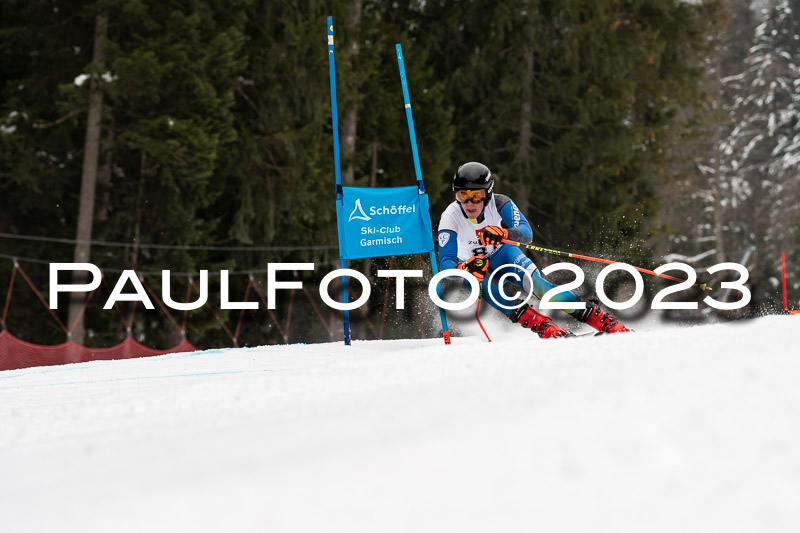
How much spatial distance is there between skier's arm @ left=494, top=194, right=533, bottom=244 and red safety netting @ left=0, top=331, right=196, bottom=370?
7.48 meters

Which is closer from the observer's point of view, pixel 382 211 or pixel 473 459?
pixel 473 459

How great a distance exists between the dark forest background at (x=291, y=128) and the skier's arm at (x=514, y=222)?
4.08 meters

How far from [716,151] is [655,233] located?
12.1 metres

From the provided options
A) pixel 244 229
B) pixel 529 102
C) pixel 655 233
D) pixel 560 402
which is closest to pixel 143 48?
pixel 244 229

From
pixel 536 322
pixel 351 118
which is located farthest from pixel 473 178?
pixel 351 118

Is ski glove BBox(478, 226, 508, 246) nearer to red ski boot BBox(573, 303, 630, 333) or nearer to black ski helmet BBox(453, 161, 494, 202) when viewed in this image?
black ski helmet BBox(453, 161, 494, 202)

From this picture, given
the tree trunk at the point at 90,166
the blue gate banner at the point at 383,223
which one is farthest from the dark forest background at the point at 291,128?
the blue gate banner at the point at 383,223

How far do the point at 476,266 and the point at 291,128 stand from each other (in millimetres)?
11316

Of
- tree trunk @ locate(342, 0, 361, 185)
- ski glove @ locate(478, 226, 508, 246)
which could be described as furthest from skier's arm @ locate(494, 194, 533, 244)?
tree trunk @ locate(342, 0, 361, 185)

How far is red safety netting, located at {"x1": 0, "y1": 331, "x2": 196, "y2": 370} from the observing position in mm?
11840

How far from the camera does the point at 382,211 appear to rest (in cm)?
823

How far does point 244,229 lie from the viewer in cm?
1686

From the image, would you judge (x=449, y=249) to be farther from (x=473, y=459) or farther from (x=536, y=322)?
(x=473, y=459)

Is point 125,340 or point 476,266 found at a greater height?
point 476,266
